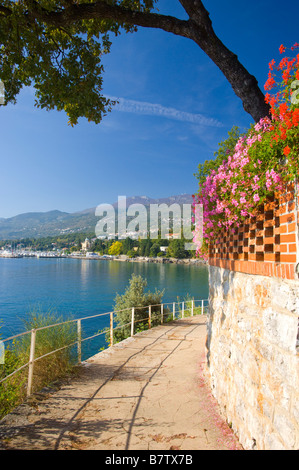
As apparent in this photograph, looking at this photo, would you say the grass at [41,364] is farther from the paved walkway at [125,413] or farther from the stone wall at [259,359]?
the stone wall at [259,359]

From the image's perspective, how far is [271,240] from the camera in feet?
7.34

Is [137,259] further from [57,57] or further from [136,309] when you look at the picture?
[57,57]

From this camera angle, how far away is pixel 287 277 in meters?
1.95

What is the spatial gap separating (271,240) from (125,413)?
Answer: 2772mm

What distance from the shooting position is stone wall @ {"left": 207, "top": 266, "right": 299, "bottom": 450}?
72.9 inches

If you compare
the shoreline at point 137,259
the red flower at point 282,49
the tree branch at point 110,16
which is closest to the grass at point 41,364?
the red flower at point 282,49

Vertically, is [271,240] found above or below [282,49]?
below

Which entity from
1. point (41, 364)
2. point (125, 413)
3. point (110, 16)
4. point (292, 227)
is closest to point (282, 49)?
point (292, 227)

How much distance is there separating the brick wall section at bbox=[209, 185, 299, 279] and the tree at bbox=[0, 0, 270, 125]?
198 cm

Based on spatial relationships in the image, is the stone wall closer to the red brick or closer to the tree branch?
the red brick

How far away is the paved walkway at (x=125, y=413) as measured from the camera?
9.29ft

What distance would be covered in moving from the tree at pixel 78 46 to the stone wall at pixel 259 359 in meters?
2.56

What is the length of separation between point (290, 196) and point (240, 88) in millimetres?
2709
